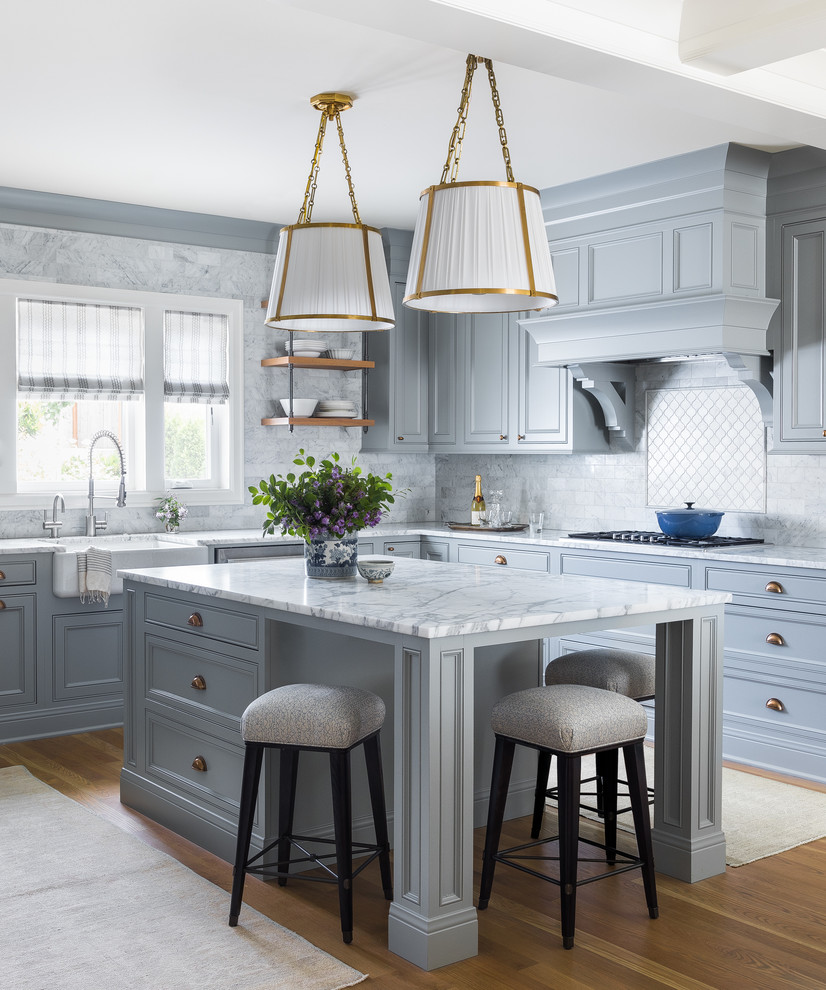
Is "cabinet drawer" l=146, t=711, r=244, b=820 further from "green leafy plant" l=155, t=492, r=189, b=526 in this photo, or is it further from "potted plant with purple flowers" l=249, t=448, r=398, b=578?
"green leafy plant" l=155, t=492, r=189, b=526

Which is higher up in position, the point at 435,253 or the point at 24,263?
the point at 24,263

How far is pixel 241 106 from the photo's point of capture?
4.23 metres

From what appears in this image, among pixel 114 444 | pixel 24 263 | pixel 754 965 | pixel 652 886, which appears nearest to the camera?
pixel 754 965

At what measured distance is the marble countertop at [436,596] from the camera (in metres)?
2.88

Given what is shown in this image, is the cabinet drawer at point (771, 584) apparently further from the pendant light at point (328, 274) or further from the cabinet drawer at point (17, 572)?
the cabinet drawer at point (17, 572)

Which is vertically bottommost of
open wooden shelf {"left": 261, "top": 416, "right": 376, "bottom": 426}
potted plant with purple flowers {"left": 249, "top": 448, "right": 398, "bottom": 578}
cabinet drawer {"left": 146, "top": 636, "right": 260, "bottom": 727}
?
cabinet drawer {"left": 146, "top": 636, "right": 260, "bottom": 727}

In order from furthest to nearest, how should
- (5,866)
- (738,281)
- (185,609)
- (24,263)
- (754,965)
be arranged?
1. (24,263)
2. (738,281)
3. (185,609)
4. (5,866)
5. (754,965)

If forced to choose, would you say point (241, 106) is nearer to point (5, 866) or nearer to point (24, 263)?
point (24, 263)

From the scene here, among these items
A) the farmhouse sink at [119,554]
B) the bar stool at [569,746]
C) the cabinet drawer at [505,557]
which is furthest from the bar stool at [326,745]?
the cabinet drawer at [505,557]

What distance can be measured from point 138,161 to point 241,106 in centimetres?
97

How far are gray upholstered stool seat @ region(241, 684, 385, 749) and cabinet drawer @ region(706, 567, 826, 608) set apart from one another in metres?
2.20

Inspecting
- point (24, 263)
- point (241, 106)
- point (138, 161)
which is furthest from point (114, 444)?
point (241, 106)

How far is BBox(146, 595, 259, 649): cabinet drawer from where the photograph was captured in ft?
11.3

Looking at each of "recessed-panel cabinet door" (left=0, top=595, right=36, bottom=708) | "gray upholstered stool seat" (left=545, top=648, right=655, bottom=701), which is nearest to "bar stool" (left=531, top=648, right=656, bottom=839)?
"gray upholstered stool seat" (left=545, top=648, right=655, bottom=701)
